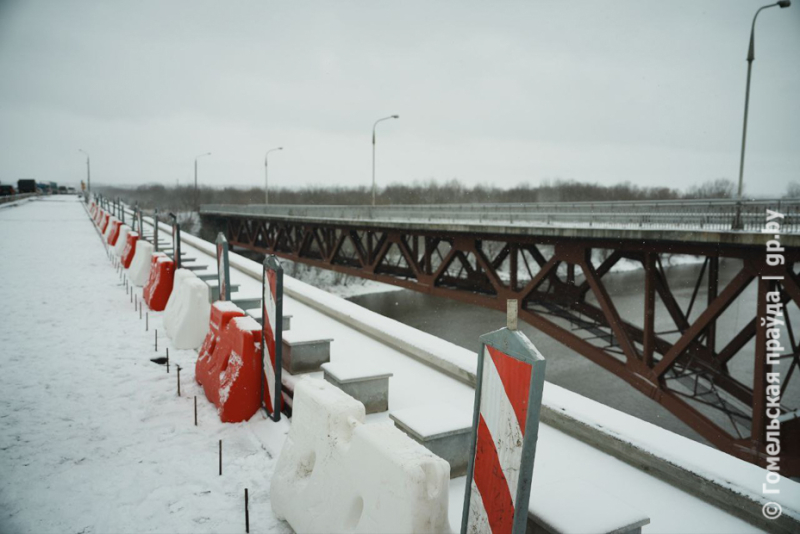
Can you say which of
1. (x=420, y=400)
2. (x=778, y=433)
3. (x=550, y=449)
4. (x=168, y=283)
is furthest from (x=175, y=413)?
(x=778, y=433)

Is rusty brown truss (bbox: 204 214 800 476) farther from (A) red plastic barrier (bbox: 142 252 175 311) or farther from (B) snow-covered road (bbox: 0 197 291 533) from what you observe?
(A) red plastic barrier (bbox: 142 252 175 311)

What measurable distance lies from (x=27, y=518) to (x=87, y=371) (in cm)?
364

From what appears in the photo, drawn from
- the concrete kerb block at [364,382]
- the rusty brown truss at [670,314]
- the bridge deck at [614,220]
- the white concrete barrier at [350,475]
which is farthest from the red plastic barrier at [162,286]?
the bridge deck at [614,220]

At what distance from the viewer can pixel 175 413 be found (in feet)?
19.4

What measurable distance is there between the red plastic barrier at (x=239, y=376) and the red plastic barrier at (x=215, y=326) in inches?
Answer: 16.1

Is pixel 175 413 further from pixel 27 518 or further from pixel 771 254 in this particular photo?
pixel 771 254

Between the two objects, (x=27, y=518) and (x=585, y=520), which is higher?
(x=585, y=520)

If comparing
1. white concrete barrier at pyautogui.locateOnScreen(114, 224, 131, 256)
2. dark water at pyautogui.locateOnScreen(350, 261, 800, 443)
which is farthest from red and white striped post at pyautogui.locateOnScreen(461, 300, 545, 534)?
dark water at pyautogui.locateOnScreen(350, 261, 800, 443)

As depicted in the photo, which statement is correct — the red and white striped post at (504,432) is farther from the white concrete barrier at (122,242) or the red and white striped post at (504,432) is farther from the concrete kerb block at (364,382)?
the white concrete barrier at (122,242)

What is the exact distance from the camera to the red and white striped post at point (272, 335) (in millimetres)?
5328

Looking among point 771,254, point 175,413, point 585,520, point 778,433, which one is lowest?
point 778,433

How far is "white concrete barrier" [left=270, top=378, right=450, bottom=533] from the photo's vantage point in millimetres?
2848

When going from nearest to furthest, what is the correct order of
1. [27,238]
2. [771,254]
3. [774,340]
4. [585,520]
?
[585,520] → [774,340] → [771,254] → [27,238]

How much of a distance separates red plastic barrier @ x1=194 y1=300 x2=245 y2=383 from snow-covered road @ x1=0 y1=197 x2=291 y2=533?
12.2 inches
